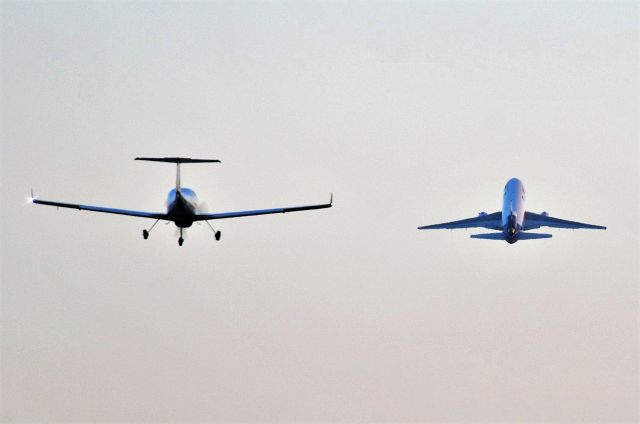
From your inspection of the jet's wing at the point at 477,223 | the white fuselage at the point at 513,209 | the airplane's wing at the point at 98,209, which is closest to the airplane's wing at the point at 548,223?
the white fuselage at the point at 513,209

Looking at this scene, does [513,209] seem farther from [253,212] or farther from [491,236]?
[253,212]

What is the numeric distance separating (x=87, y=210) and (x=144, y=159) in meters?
16.0

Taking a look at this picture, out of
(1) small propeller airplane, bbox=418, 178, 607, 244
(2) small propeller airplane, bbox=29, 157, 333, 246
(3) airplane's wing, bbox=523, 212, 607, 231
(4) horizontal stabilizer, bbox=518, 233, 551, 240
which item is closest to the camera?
(2) small propeller airplane, bbox=29, 157, 333, 246

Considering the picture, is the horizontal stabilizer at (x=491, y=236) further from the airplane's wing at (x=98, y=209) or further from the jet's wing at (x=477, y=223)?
the airplane's wing at (x=98, y=209)

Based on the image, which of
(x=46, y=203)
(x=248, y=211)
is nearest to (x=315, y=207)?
(x=248, y=211)

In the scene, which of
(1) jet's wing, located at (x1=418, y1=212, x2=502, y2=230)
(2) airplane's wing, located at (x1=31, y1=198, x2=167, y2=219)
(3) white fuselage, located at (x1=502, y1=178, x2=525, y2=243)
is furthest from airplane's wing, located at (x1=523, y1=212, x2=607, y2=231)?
(2) airplane's wing, located at (x1=31, y1=198, x2=167, y2=219)

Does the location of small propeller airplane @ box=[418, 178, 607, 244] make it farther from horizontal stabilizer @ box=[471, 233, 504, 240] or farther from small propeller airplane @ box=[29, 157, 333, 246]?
small propeller airplane @ box=[29, 157, 333, 246]

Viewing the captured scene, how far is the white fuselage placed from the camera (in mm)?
164875

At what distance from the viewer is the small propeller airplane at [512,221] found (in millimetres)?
164812

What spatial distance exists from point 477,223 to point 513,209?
40.4 ft

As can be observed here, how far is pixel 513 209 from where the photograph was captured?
174250 millimetres

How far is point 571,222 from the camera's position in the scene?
17950cm

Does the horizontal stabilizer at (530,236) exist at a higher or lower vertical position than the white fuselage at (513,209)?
lower

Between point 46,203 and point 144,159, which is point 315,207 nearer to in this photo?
point 144,159
